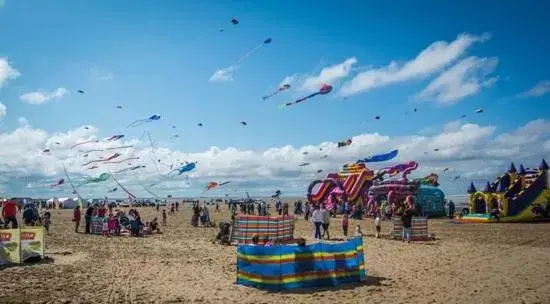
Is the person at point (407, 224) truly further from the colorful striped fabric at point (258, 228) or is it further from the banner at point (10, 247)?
the banner at point (10, 247)

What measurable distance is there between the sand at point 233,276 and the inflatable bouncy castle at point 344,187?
2094 cm

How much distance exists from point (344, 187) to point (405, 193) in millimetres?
7088

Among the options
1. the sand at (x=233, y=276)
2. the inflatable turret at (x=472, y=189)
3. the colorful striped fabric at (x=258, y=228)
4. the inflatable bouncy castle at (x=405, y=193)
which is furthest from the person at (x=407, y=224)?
the inflatable turret at (x=472, y=189)

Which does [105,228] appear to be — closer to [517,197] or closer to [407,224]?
[407,224]

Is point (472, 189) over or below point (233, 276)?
over

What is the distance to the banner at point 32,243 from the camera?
13570 millimetres

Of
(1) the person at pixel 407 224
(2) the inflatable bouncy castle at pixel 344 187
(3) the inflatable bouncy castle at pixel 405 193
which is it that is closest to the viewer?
(1) the person at pixel 407 224

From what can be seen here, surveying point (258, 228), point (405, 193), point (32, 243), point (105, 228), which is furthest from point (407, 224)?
point (405, 193)

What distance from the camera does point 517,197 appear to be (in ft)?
101

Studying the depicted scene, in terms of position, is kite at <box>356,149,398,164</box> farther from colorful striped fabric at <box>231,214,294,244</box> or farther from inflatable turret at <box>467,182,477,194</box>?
colorful striped fabric at <box>231,214,294,244</box>

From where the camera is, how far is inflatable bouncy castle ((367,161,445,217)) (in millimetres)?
33938

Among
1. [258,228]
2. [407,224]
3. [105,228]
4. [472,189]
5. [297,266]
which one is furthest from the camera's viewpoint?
[472,189]

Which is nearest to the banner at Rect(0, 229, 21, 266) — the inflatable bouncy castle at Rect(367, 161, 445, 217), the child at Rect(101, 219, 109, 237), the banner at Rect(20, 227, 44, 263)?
the banner at Rect(20, 227, 44, 263)

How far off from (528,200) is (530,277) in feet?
74.5
